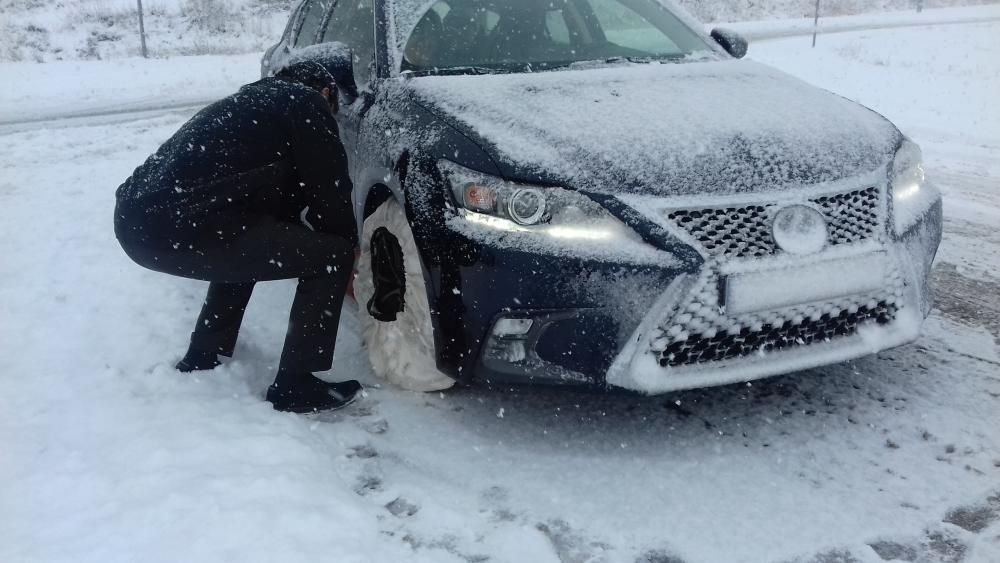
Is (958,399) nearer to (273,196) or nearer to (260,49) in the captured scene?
(273,196)

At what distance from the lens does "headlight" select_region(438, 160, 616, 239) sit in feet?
8.04

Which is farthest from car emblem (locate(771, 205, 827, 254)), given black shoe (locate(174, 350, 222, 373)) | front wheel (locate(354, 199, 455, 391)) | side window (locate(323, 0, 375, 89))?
black shoe (locate(174, 350, 222, 373))

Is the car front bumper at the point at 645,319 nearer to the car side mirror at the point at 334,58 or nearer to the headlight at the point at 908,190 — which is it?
the headlight at the point at 908,190

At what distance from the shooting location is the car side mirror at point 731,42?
394 cm

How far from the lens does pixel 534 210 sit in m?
2.49

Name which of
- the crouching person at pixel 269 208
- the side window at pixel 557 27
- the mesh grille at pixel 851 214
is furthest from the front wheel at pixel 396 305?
the mesh grille at pixel 851 214

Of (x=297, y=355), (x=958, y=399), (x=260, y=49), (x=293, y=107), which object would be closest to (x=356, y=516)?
(x=297, y=355)

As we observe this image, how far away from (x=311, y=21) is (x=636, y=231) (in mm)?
2937

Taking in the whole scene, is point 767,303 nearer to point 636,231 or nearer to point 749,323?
point 749,323

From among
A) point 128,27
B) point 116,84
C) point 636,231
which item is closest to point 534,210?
point 636,231

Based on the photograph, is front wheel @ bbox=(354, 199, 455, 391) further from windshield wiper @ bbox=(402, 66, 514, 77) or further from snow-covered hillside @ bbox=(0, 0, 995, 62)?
snow-covered hillside @ bbox=(0, 0, 995, 62)

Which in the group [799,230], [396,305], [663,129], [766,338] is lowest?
[396,305]

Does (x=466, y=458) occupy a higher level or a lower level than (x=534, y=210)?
lower

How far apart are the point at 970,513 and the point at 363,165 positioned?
93.6 inches
